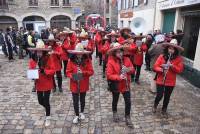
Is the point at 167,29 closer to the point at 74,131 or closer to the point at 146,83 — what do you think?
the point at 146,83

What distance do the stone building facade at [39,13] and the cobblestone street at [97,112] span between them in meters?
21.0

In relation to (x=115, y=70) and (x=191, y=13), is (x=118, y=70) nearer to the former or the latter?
(x=115, y=70)

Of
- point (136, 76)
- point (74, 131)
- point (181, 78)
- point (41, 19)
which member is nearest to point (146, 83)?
point (136, 76)

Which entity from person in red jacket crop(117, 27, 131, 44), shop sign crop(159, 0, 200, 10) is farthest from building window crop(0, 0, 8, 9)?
person in red jacket crop(117, 27, 131, 44)

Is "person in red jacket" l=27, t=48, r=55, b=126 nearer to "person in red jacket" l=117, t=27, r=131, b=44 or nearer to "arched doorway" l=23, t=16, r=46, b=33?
"person in red jacket" l=117, t=27, r=131, b=44

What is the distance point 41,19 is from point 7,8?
412cm

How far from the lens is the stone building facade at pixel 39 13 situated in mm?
26969

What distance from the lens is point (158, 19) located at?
1317cm

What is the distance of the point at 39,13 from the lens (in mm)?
27844

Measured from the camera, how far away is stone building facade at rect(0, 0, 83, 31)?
88.5ft

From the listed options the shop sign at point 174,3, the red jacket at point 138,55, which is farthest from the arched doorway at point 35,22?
the red jacket at point 138,55

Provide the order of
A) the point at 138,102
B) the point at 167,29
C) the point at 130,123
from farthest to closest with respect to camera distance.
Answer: the point at 167,29
the point at 138,102
the point at 130,123

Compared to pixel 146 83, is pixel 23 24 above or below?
above

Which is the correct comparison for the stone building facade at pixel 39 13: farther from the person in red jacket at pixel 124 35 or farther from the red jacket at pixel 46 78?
the red jacket at pixel 46 78
